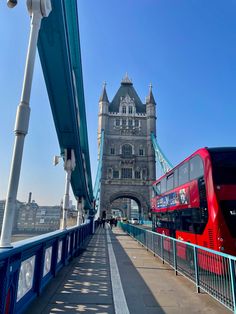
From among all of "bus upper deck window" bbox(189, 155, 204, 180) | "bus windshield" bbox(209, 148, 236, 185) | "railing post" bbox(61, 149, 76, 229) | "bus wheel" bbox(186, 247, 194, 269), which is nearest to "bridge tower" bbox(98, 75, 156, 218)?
"railing post" bbox(61, 149, 76, 229)

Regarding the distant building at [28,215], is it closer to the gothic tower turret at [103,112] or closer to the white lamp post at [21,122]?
the gothic tower turret at [103,112]

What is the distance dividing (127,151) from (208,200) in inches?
1763

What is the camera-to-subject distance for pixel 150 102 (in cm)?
5534

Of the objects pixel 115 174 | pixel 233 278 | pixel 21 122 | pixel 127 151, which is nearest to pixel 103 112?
pixel 127 151

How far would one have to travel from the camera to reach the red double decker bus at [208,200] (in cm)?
535

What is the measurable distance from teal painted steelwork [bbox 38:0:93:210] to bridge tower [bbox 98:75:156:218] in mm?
37345

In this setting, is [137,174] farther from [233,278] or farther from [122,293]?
[233,278]

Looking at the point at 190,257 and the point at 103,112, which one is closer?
the point at 190,257

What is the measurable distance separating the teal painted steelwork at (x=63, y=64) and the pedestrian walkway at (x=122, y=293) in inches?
181

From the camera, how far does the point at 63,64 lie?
218 inches

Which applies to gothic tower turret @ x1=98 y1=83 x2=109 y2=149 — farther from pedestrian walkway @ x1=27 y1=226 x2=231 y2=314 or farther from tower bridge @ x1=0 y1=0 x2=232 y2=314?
pedestrian walkway @ x1=27 y1=226 x2=231 y2=314

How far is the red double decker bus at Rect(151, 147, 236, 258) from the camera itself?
5.35 m

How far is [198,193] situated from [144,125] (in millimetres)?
48457

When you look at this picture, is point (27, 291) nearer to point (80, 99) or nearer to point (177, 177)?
point (177, 177)
